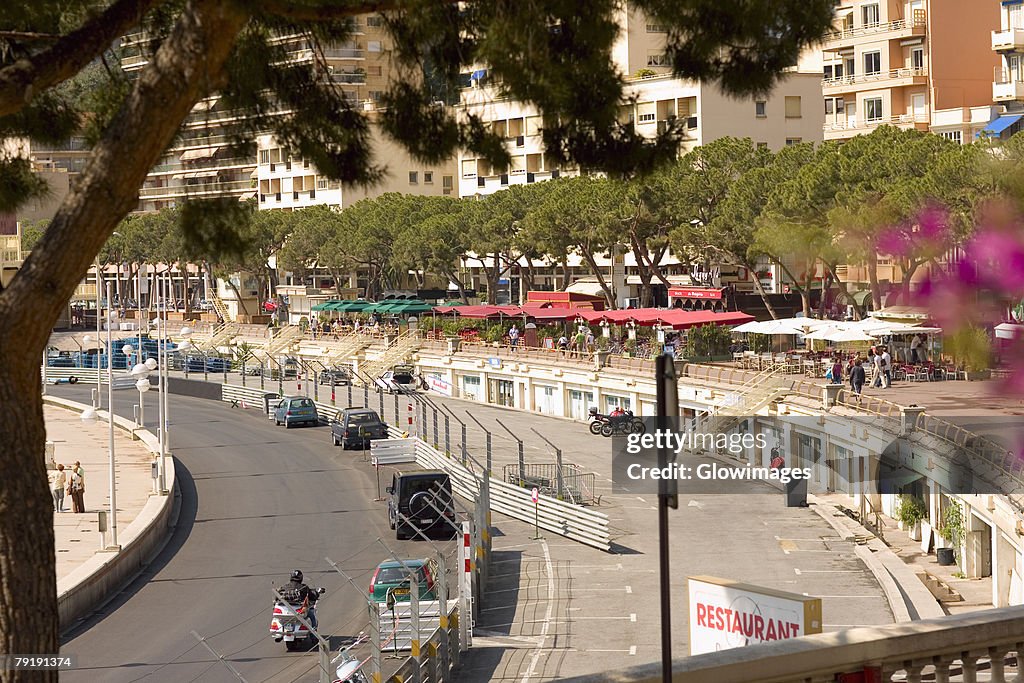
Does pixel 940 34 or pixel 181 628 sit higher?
pixel 940 34

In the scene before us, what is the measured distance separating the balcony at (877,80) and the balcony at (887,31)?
1.96 meters

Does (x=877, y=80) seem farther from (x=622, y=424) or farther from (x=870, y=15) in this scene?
(x=622, y=424)

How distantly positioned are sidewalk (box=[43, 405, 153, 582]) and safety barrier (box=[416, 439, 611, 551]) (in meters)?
10.1

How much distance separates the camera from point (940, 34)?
245 ft

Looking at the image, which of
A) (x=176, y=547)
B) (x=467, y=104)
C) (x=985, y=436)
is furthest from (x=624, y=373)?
(x=467, y=104)

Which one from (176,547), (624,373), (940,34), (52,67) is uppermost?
(940,34)

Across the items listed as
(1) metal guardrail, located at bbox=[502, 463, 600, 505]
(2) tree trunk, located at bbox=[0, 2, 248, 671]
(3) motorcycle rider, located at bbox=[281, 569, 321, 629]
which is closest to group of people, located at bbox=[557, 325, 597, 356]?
(1) metal guardrail, located at bbox=[502, 463, 600, 505]

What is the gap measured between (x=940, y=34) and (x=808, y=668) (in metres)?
73.2

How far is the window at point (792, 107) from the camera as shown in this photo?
77.9 meters

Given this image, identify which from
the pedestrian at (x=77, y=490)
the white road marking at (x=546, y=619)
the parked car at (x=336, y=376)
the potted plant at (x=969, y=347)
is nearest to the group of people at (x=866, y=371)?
the white road marking at (x=546, y=619)

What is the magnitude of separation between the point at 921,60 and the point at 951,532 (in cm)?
5182

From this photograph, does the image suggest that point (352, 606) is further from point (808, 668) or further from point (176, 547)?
point (808, 668)

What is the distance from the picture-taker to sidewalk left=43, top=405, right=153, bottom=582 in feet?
116

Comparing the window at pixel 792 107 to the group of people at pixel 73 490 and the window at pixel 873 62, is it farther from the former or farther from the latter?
the group of people at pixel 73 490
